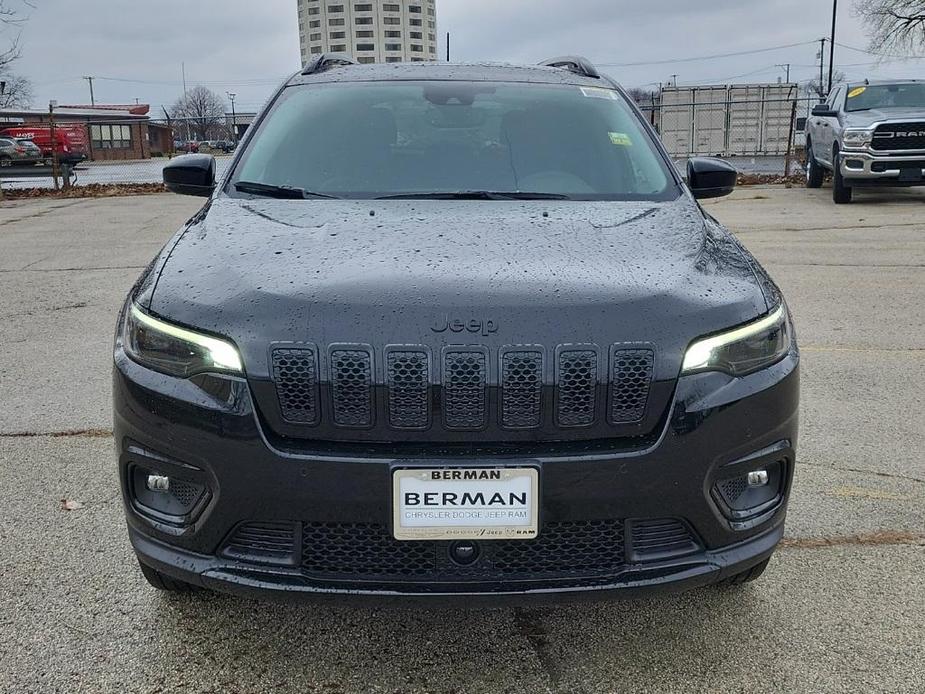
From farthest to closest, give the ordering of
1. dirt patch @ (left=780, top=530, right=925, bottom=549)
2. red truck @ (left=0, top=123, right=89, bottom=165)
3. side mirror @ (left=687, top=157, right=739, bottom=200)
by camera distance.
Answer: red truck @ (left=0, top=123, right=89, bottom=165)
side mirror @ (left=687, top=157, right=739, bottom=200)
dirt patch @ (left=780, top=530, right=925, bottom=549)

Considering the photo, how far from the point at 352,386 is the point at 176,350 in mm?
474

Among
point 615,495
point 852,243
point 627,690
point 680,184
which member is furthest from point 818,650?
point 852,243

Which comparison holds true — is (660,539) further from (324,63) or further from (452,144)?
(324,63)

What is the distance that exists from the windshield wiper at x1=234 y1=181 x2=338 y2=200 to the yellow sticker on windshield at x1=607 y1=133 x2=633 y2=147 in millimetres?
1177

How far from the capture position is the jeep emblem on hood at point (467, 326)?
2.00 m

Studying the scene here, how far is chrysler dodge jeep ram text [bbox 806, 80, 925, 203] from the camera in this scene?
40.9 ft

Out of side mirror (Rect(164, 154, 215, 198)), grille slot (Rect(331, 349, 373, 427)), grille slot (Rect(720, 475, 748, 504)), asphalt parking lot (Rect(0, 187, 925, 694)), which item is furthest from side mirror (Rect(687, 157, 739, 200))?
grille slot (Rect(331, 349, 373, 427))

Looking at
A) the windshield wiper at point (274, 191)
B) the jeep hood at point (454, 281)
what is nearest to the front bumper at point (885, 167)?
the jeep hood at point (454, 281)

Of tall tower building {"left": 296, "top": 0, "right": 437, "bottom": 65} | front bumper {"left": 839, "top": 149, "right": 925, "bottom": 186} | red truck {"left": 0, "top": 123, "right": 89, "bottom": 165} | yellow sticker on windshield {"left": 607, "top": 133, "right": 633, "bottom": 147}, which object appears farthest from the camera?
tall tower building {"left": 296, "top": 0, "right": 437, "bottom": 65}

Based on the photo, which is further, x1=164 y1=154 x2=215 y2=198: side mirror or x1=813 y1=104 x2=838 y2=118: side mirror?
x1=813 y1=104 x2=838 y2=118: side mirror

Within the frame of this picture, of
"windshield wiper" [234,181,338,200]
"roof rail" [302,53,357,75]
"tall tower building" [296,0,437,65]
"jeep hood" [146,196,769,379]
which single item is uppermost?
"tall tower building" [296,0,437,65]

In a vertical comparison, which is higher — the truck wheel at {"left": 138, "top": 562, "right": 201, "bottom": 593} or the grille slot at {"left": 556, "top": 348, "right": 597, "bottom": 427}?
the grille slot at {"left": 556, "top": 348, "right": 597, "bottom": 427}

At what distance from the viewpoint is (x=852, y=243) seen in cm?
965

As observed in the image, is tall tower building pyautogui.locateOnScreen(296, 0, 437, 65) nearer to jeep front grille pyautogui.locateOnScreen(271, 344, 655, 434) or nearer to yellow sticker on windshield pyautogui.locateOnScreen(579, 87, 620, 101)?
yellow sticker on windshield pyautogui.locateOnScreen(579, 87, 620, 101)
